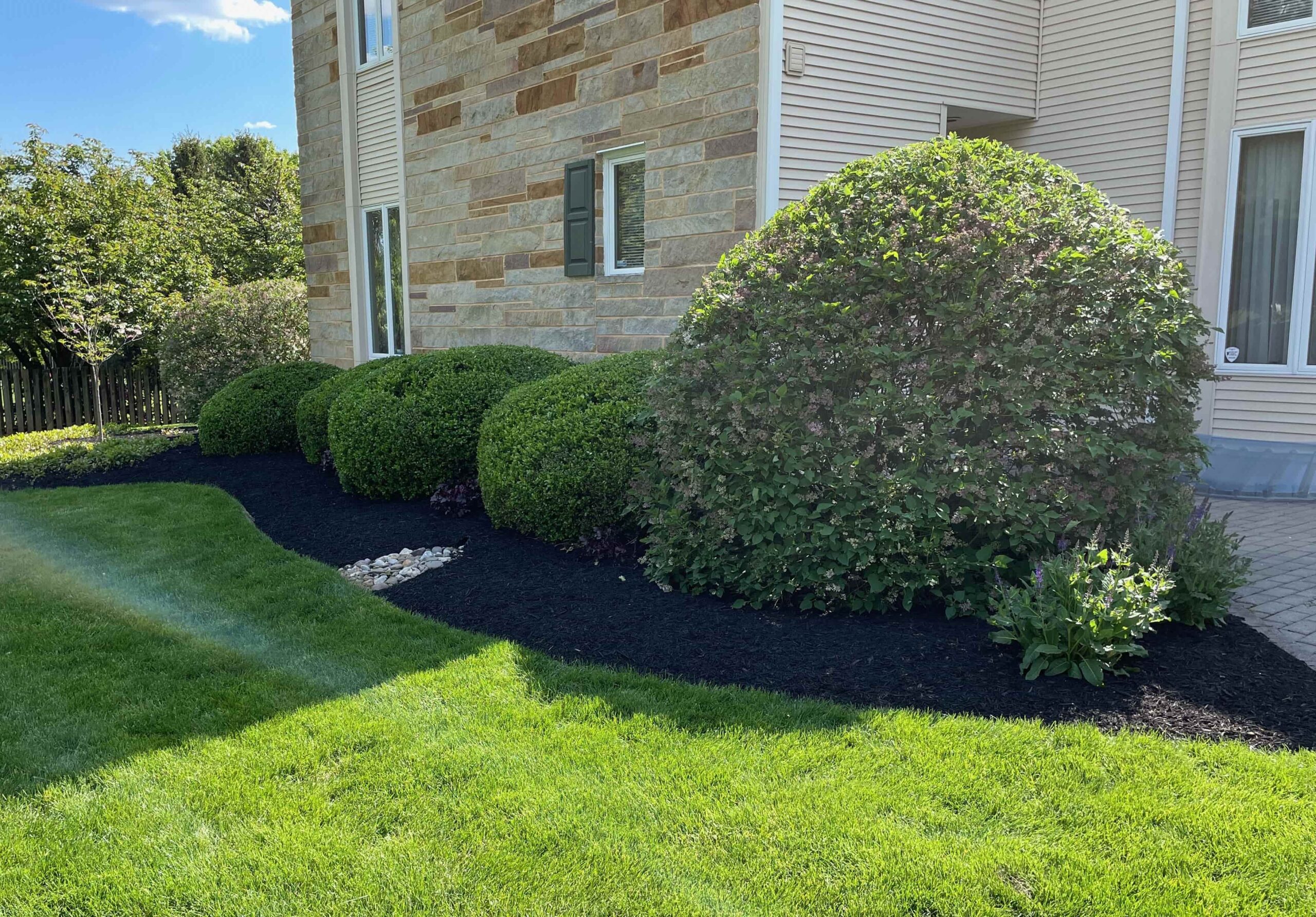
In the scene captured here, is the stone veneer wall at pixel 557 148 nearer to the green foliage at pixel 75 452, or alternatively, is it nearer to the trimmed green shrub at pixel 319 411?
the trimmed green shrub at pixel 319 411

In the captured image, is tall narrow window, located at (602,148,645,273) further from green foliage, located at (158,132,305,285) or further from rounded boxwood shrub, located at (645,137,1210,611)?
green foliage, located at (158,132,305,285)

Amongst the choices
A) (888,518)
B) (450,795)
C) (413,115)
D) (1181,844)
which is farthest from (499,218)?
(1181,844)

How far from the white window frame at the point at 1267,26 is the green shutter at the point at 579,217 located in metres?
5.28

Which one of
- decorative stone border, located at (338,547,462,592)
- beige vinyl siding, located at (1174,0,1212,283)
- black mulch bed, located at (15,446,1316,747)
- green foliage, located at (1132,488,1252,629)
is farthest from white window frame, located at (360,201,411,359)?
green foliage, located at (1132,488,1252,629)

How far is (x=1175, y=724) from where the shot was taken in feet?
11.0

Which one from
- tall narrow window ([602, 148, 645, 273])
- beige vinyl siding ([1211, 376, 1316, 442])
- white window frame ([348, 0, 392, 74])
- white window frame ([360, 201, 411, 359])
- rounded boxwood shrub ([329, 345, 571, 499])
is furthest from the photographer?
white window frame ([360, 201, 411, 359])

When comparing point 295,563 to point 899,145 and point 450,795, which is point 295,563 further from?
point 899,145

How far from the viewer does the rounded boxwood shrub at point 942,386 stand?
Answer: 428 centimetres

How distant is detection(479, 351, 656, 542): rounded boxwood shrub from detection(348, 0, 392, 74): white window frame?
6868mm

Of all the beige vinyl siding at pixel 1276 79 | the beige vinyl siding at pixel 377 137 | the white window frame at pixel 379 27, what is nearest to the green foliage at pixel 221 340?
the beige vinyl siding at pixel 377 137

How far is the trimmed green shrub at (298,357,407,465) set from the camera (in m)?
8.75

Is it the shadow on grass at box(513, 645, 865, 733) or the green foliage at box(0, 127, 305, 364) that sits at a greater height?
the green foliage at box(0, 127, 305, 364)

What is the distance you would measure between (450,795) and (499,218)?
7.53 m

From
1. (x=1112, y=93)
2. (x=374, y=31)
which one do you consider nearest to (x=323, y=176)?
(x=374, y=31)
